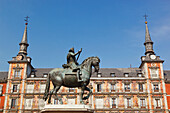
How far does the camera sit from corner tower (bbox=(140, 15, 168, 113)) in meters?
49.2

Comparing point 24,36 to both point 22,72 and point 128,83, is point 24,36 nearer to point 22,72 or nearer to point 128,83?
point 22,72

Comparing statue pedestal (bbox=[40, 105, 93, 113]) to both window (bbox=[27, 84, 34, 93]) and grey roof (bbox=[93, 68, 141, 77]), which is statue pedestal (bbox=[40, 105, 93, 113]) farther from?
grey roof (bbox=[93, 68, 141, 77])

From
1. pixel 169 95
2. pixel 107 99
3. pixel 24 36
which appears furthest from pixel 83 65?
pixel 24 36

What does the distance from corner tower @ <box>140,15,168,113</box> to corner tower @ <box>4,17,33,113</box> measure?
1016 inches

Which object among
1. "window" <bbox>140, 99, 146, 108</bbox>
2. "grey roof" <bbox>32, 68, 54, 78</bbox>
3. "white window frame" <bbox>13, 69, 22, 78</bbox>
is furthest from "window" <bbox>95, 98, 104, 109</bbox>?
Result: "white window frame" <bbox>13, 69, 22, 78</bbox>

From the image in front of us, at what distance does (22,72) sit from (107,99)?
62.9ft

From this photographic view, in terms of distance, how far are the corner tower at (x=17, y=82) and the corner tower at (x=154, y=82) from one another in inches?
1016

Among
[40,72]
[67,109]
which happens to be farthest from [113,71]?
[67,109]

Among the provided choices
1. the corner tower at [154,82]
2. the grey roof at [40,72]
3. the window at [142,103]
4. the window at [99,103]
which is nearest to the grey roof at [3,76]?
the grey roof at [40,72]

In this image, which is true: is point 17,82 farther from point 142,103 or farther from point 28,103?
point 142,103

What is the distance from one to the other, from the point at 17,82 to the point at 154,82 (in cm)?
2909

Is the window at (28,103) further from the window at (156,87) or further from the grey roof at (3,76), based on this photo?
the window at (156,87)

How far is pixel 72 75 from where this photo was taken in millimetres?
13727

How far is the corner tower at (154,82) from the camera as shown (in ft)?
161
